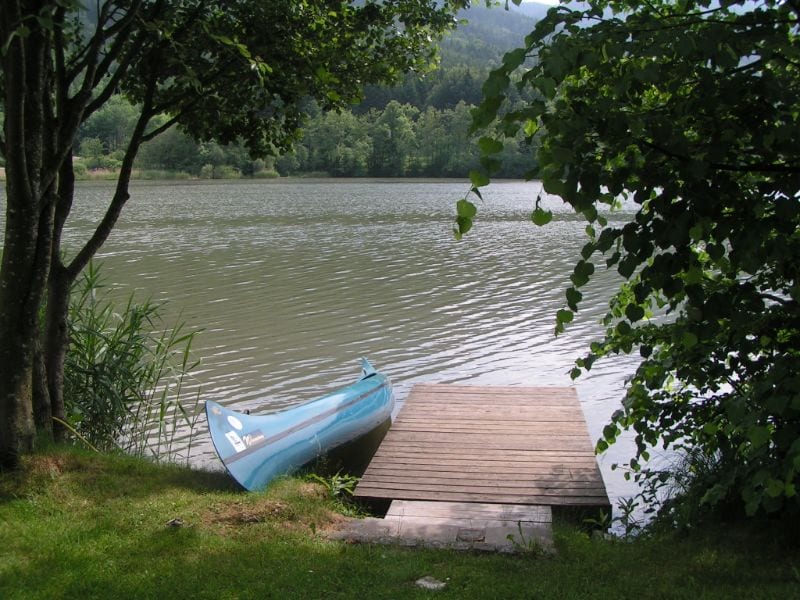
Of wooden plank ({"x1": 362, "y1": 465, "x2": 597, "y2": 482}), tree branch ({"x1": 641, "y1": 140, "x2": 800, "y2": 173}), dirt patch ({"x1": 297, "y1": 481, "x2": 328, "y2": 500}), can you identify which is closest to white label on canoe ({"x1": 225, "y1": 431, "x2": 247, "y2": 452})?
dirt patch ({"x1": 297, "y1": 481, "x2": 328, "y2": 500})

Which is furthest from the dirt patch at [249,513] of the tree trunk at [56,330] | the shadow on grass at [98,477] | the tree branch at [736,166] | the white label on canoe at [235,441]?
the tree branch at [736,166]

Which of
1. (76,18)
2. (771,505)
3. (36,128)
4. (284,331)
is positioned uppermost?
(76,18)

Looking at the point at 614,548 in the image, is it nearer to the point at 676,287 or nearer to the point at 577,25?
the point at 676,287

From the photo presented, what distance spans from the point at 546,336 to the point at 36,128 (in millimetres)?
9693

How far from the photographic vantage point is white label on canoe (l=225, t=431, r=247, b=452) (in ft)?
20.0

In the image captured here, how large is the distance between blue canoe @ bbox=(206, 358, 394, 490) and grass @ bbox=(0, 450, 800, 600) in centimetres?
85

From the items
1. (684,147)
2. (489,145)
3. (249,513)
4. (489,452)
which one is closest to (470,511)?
(489,452)

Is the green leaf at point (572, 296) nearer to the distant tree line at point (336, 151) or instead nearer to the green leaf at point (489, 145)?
the green leaf at point (489, 145)

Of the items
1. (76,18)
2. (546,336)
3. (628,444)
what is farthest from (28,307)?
(546,336)

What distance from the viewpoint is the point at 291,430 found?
22.4 ft

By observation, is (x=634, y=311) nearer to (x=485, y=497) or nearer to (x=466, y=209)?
(x=466, y=209)

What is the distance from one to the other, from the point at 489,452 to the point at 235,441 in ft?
7.40

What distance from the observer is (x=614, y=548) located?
4484mm

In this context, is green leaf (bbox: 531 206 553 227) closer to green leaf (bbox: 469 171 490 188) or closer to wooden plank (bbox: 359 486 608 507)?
green leaf (bbox: 469 171 490 188)
